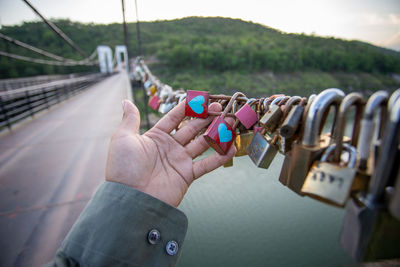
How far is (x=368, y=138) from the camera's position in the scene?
389 mm

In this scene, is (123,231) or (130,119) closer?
(123,231)

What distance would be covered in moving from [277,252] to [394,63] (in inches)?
Answer: 132

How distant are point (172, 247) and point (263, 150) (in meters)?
0.48

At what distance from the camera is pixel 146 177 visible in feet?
2.84

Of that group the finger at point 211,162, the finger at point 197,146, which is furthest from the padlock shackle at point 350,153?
the finger at point 197,146

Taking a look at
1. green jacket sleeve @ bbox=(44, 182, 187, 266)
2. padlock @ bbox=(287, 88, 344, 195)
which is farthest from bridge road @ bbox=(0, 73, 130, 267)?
padlock @ bbox=(287, 88, 344, 195)

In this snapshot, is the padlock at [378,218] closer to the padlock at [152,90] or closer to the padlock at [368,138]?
the padlock at [368,138]

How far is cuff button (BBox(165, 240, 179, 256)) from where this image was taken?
0.76 metres

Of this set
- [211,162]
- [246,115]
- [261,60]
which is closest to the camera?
[246,115]

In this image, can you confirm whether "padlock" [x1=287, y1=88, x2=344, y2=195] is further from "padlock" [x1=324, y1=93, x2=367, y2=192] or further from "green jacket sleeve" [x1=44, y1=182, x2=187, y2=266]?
"green jacket sleeve" [x1=44, y1=182, x2=187, y2=266]

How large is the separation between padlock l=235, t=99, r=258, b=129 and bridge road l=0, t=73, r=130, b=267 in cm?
125

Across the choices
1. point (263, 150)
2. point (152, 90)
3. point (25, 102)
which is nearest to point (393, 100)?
point (263, 150)

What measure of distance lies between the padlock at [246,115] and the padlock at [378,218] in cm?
33

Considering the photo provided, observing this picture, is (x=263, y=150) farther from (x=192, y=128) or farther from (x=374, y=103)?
(x=192, y=128)
